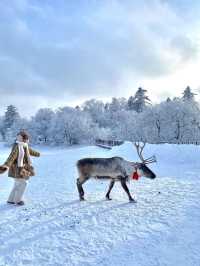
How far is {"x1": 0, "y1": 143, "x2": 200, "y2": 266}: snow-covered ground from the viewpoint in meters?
5.62

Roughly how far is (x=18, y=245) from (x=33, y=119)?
8981 centimetres

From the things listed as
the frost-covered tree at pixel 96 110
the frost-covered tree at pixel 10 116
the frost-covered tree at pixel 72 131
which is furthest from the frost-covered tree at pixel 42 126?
the frost-covered tree at pixel 96 110

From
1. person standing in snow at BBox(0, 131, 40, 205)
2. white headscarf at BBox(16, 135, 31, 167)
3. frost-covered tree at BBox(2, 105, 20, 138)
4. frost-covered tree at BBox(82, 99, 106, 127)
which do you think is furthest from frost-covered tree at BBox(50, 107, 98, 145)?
white headscarf at BBox(16, 135, 31, 167)

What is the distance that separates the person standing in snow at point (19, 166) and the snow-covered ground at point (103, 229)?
0.45 metres

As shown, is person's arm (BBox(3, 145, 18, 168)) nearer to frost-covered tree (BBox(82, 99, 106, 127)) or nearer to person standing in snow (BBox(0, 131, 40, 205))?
person standing in snow (BBox(0, 131, 40, 205))

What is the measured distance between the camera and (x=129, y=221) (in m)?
7.48

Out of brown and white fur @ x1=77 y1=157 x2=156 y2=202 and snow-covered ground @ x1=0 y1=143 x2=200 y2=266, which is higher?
brown and white fur @ x1=77 y1=157 x2=156 y2=202

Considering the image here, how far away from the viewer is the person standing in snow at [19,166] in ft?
29.1

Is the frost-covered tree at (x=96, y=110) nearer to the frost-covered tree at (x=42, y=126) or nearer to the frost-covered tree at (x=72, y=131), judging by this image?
the frost-covered tree at (x=42, y=126)

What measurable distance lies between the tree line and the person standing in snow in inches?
1761

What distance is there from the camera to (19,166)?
8.81 meters

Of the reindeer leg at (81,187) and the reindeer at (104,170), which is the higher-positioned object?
the reindeer at (104,170)

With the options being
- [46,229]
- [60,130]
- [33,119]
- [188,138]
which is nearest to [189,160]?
[46,229]

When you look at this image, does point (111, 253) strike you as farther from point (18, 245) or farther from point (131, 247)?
point (18, 245)
